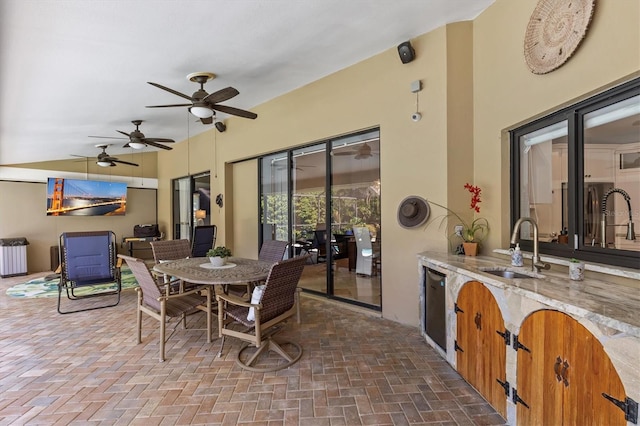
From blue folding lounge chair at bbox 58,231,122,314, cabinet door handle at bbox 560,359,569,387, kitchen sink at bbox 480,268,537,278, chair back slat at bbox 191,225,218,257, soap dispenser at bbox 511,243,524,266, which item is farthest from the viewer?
chair back slat at bbox 191,225,218,257

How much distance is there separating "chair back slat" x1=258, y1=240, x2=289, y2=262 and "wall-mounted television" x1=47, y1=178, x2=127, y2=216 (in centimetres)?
620

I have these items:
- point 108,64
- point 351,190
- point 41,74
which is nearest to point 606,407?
point 351,190

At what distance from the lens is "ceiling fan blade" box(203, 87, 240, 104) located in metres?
3.48

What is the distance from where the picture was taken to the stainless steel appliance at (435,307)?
2.74 meters

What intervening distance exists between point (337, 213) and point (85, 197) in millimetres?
7098

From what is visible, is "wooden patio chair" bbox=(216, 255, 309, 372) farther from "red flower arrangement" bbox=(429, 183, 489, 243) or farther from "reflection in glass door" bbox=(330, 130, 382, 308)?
"red flower arrangement" bbox=(429, 183, 489, 243)

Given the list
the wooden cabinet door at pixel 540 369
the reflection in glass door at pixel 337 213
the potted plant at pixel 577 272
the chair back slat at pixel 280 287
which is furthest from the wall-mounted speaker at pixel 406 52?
the wooden cabinet door at pixel 540 369

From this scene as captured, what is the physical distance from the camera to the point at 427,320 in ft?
10.1

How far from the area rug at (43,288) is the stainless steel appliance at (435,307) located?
5369 millimetres

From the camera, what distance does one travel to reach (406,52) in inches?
138

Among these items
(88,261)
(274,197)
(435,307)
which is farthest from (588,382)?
(88,261)

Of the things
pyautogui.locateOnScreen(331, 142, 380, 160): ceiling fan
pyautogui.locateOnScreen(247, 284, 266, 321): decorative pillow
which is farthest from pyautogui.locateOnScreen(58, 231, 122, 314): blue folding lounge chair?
pyautogui.locateOnScreen(331, 142, 380, 160): ceiling fan

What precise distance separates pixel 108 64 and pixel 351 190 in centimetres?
332

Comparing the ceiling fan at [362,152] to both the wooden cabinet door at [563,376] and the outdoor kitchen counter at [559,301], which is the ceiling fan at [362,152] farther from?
the wooden cabinet door at [563,376]
